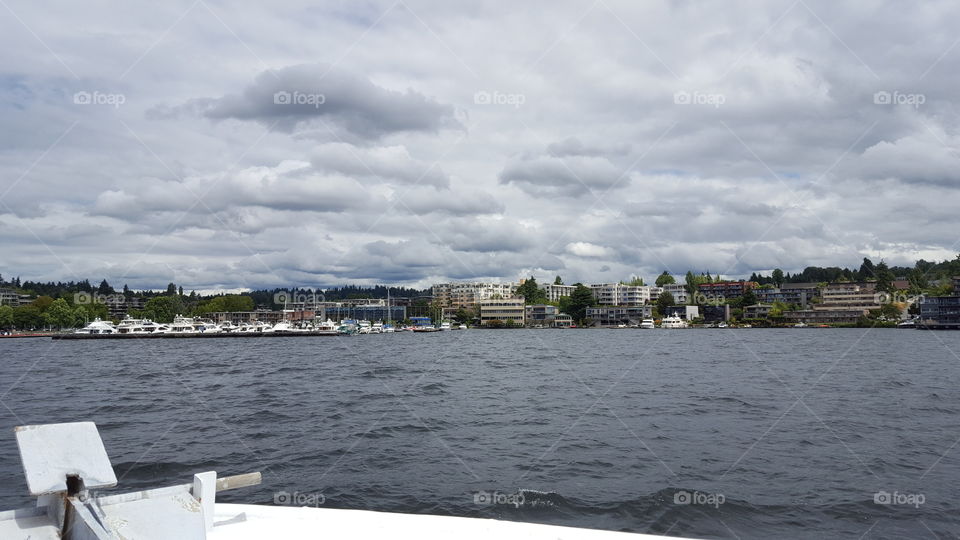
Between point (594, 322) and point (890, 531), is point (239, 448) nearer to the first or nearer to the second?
point (890, 531)

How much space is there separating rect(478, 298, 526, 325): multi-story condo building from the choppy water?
494 feet

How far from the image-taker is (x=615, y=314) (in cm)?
18538

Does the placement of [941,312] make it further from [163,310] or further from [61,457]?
[163,310]

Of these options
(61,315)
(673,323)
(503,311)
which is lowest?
(673,323)

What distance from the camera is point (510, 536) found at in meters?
4.25

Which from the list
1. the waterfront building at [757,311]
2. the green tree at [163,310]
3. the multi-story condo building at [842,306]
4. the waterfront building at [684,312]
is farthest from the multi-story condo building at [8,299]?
the multi-story condo building at [842,306]

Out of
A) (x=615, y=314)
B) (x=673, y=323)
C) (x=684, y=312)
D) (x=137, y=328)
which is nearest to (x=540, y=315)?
(x=615, y=314)

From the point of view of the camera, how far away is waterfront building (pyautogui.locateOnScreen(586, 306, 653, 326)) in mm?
183250

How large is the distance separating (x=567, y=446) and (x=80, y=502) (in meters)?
12.2

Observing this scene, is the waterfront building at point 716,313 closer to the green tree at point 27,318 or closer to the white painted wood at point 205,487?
the green tree at point 27,318

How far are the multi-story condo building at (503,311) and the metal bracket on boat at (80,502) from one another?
577ft

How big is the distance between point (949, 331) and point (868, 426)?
399ft

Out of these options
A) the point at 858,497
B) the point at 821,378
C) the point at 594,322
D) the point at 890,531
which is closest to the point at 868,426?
the point at 858,497

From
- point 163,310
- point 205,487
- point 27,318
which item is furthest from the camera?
point 163,310
